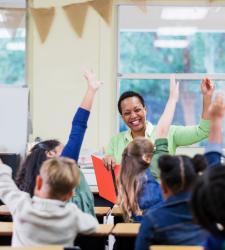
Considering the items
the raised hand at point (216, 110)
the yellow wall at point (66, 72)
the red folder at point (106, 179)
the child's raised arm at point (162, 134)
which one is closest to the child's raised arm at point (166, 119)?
the child's raised arm at point (162, 134)

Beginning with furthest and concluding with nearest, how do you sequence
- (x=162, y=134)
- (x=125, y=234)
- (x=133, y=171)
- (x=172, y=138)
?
1. (x=172, y=138)
2. (x=162, y=134)
3. (x=133, y=171)
4. (x=125, y=234)

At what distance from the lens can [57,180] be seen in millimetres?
2037

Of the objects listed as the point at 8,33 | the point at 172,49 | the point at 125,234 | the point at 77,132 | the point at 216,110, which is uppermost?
the point at 8,33

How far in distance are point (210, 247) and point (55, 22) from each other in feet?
14.0

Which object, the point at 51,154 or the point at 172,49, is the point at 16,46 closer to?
the point at 172,49

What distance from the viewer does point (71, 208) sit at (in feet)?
6.75

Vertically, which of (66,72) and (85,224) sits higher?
(66,72)

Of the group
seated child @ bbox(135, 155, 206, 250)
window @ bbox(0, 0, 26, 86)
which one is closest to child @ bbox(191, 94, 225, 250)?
seated child @ bbox(135, 155, 206, 250)

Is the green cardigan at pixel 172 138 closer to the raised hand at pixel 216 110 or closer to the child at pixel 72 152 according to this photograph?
the child at pixel 72 152

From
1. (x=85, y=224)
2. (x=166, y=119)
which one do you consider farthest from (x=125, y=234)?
(x=166, y=119)

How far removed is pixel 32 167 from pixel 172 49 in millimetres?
3419

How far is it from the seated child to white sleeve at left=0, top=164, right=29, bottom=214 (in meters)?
0.54

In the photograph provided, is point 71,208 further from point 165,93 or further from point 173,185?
point 165,93

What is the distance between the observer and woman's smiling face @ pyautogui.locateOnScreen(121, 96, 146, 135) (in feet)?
11.0
